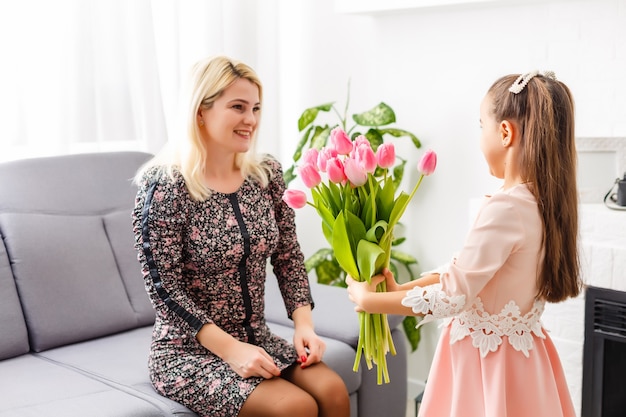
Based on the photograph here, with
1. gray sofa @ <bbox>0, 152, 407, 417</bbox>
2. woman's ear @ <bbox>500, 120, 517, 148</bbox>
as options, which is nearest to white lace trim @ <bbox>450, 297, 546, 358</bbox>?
woman's ear @ <bbox>500, 120, 517, 148</bbox>

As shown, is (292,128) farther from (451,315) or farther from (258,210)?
(451,315)

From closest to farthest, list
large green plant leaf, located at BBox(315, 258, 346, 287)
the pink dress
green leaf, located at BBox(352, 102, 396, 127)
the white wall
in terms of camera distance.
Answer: the pink dress < the white wall < green leaf, located at BBox(352, 102, 396, 127) < large green plant leaf, located at BBox(315, 258, 346, 287)

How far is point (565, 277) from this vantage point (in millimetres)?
1725

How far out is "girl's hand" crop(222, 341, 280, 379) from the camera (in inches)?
79.9

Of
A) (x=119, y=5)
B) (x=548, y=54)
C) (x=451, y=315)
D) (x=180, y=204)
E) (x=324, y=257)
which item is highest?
(x=119, y=5)

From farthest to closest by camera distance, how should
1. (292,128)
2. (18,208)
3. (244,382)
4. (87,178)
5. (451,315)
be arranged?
(292,128), (87,178), (18,208), (244,382), (451,315)

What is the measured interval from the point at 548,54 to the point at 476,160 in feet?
1.69

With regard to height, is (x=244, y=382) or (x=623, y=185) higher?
(x=623, y=185)

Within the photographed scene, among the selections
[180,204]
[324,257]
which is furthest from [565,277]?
[324,257]

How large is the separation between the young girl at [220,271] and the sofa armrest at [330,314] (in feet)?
1.00

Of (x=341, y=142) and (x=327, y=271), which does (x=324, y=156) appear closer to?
(x=341, y=142)

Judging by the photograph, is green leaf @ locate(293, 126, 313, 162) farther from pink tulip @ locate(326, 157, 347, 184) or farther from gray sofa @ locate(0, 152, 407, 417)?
pink tulip @ locate(326, 157, 347, 184)

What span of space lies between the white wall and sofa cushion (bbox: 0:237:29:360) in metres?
1.64

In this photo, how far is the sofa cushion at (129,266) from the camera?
266cm
